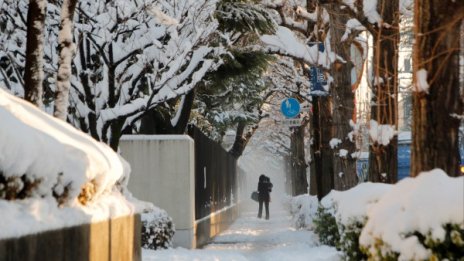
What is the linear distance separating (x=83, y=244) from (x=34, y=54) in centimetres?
384

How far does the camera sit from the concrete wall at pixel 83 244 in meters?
4.53

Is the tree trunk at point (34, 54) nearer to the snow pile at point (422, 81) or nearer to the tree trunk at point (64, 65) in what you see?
the tree trunk at point (64, 65)

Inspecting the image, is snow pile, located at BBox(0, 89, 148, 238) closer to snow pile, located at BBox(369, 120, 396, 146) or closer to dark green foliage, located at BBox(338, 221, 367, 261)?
dark green foliage, located at BBox(338, 221, 367, 261)

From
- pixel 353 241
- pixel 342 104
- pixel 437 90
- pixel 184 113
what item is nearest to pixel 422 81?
pixel 437 90

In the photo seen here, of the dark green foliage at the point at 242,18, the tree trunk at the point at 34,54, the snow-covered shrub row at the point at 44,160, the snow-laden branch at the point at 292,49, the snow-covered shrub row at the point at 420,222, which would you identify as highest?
the dark green foliage at the point at 242,18

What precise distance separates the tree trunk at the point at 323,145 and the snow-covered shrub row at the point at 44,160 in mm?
10169

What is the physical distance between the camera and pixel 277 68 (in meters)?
32.4

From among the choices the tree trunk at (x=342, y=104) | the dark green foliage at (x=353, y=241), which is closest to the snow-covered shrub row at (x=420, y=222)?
the dark green foliage at (x=353, y=241)

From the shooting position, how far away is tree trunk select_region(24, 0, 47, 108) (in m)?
9.12

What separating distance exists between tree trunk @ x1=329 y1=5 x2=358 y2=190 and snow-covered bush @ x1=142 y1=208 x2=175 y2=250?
3.83 m

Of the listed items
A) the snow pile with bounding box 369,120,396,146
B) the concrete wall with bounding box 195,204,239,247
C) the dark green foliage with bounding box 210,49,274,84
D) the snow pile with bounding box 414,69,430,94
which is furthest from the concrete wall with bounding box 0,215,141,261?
the concrete wall with bounding box 195,204,239,247

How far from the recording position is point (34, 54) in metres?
9.17

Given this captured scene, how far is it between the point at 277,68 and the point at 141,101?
18142 millimetres

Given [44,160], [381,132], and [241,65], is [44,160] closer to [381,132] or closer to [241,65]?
[381,132]
